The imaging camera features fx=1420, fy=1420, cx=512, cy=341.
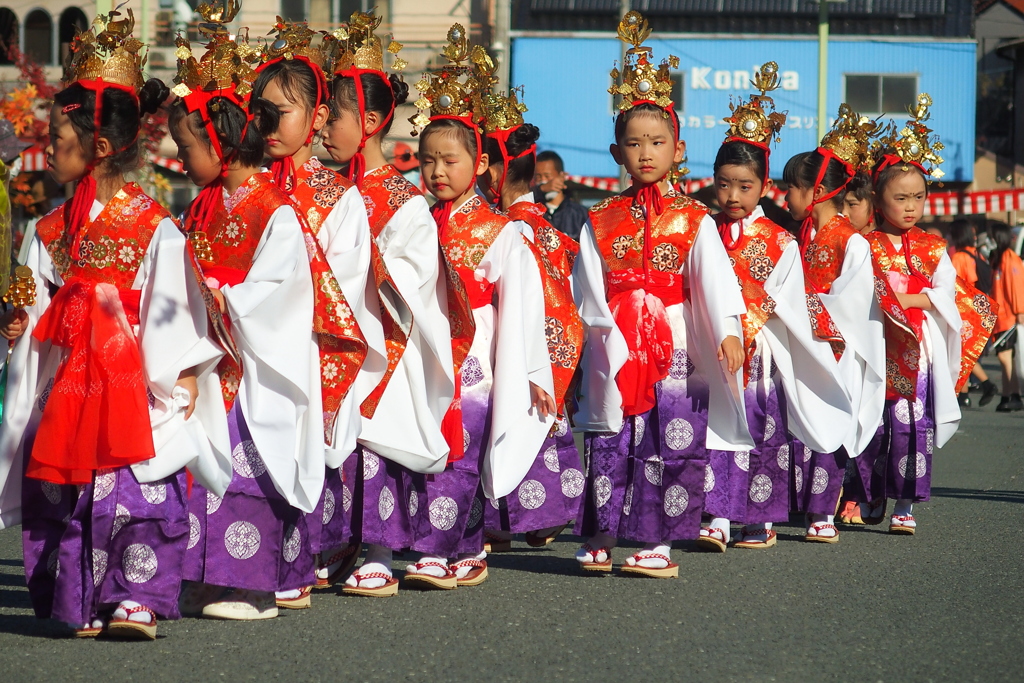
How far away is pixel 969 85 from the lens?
87.9ft

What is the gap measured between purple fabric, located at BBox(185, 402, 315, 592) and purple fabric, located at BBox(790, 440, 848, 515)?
315 centimetres

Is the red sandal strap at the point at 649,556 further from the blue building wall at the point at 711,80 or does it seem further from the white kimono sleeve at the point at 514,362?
the blue building wall at the point at 711,80

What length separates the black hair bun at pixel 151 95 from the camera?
15.5 ft

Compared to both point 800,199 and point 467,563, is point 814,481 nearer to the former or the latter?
point 800,199

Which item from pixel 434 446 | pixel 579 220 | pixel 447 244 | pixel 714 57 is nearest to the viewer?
pixel 434 446

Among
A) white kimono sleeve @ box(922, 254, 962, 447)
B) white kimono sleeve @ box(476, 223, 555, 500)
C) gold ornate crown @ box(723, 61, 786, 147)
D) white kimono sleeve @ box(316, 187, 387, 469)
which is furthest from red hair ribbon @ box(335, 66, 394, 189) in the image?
white kimono sleeve @ box(922, 254, 962, 447)

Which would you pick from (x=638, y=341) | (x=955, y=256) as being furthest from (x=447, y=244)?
(x=955, y=256)

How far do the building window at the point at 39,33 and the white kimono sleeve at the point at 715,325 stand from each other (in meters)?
22.7

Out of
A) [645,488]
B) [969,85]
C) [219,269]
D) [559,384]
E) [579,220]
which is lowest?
[645,488]

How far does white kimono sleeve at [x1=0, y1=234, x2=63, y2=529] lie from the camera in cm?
451

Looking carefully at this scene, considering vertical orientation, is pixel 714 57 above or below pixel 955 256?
above

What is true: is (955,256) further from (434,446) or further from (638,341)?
(434,446)

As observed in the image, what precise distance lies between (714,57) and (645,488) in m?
21.6

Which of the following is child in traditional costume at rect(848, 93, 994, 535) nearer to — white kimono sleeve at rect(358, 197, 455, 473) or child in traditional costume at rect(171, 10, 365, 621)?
white kimono sleeve at rect(358, 197, 455, 473)
